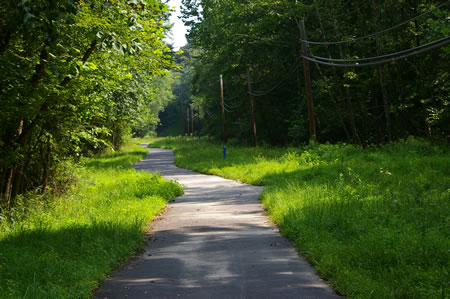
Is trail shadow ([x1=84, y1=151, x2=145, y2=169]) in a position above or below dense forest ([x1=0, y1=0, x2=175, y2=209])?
below

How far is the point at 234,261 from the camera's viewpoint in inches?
276

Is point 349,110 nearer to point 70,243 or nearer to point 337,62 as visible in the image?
point 337,62

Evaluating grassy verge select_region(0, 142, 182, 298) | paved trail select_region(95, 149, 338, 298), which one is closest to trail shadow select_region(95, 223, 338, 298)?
paved trail select_region(95, 149, 338, 298)

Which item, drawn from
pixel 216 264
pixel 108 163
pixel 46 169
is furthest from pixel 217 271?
pixel 108 163

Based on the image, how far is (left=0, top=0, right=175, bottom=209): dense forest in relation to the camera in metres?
8.85

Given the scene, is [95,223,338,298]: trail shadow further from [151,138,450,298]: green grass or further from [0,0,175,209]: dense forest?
[0,0,175,209]: dense forest

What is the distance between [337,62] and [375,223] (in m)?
20.5

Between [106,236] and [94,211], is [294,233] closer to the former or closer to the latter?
[106,236]

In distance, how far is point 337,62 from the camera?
27.2m

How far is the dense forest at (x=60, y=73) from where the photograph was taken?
348 inches

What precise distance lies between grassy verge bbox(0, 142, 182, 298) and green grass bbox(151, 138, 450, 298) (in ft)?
9.85

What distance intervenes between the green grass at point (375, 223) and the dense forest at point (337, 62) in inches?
238

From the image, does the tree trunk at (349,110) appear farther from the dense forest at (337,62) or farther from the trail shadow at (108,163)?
the trail shadow at (108,163)

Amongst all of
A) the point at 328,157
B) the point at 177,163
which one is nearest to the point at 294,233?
the point at 328,157
